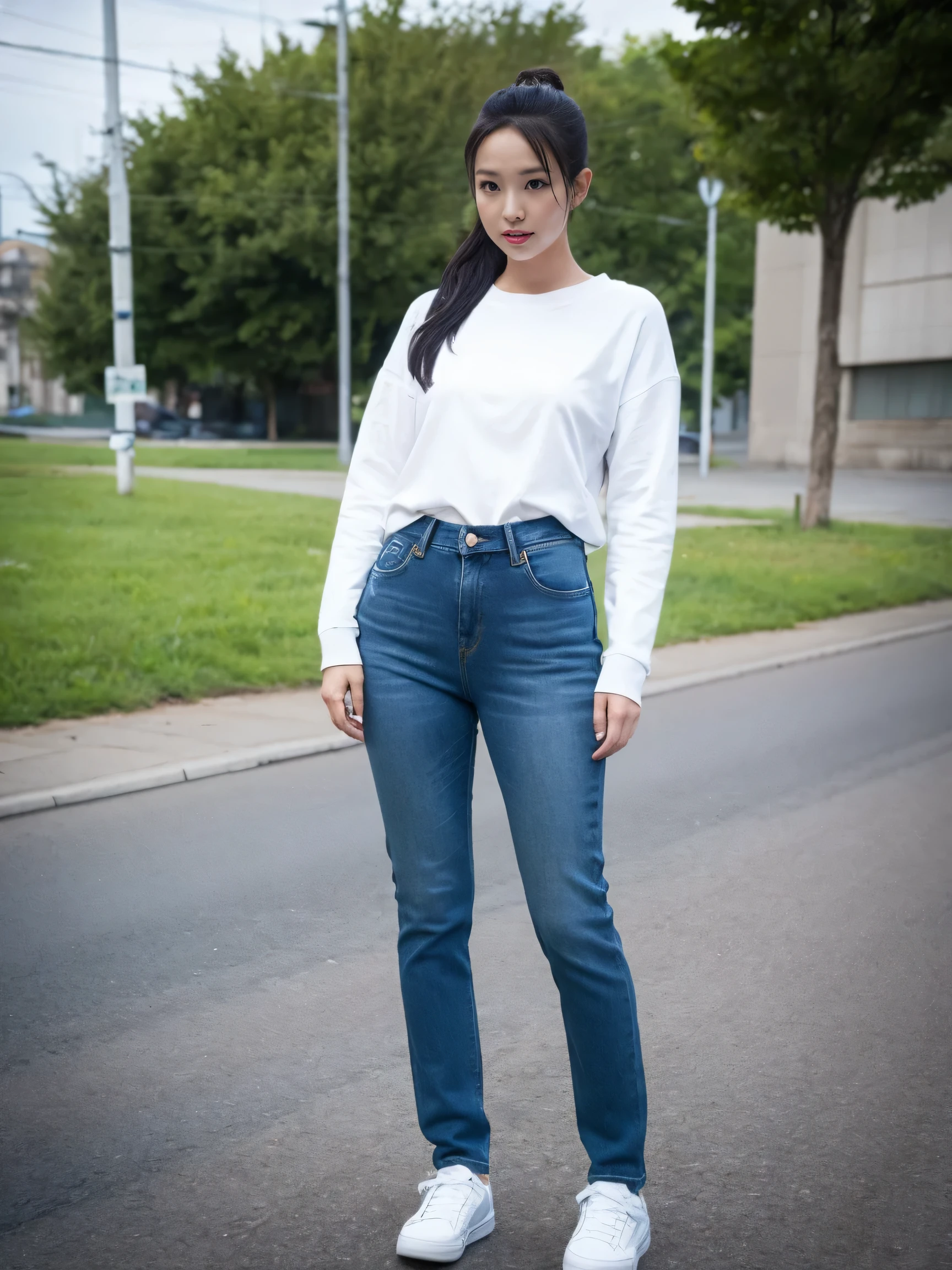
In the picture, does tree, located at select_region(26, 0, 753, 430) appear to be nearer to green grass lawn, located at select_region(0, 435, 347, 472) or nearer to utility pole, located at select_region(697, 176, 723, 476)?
green grass lawn, located at select_region(0, 435, 347, 472)

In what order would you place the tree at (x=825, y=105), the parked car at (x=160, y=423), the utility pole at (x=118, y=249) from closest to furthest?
1. the tree at (x=825, y=105)
2. the utility pole at (x=118, y=249)
3. the parked car at (x=160, y=423)

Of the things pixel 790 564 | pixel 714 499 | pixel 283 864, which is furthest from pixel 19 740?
pixel 714 499

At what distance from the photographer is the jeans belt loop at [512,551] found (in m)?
2.39

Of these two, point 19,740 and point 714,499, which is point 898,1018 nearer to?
point 19,740

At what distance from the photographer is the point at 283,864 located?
4977 mm

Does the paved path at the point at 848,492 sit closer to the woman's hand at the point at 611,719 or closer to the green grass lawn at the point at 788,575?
the green grass lawn at the point at 788,575

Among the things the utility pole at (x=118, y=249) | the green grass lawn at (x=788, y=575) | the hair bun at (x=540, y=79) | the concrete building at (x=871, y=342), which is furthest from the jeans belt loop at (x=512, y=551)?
the concrete building at (x=871, y=342)

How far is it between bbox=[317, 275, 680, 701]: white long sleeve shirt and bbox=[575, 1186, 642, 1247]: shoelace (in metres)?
0.90

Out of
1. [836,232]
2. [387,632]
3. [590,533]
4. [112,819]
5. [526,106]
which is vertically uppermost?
[836,232]

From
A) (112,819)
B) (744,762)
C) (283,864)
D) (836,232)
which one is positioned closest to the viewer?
(283,864)

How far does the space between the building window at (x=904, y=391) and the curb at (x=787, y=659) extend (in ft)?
93.3

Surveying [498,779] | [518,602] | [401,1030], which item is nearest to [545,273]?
[518,602]

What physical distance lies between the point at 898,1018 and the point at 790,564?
11.3 metres

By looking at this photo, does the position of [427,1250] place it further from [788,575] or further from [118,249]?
[118,249]
